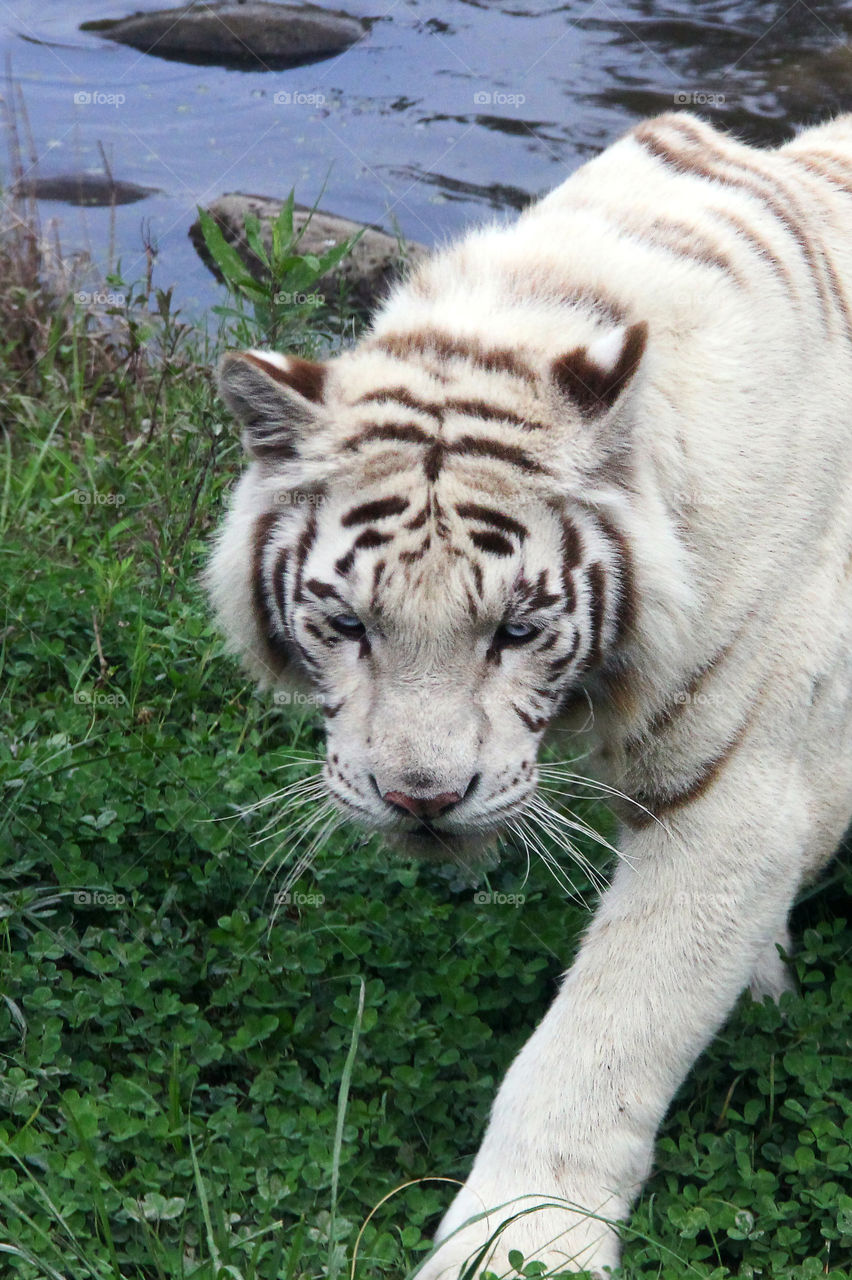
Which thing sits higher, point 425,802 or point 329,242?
point 425,802

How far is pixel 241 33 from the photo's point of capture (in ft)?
26.5

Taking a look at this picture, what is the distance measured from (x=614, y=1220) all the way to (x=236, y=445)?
2.84 meters

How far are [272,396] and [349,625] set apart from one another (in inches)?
18.3

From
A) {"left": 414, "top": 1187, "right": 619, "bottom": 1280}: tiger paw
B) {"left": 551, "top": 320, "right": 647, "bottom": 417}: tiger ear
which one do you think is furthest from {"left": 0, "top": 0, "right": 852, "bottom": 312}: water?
{"left": 414, "top": 1187, "right": 619, "bottom": 1280}: tiger paw

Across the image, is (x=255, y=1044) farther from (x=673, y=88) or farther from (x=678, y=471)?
(x=673, y=88)

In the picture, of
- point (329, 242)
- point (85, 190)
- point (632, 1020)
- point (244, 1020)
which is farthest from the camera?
point (85, 190)

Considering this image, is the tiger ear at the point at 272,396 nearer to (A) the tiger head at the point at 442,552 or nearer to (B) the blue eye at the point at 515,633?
(A) the tiger head at the point at 442,552

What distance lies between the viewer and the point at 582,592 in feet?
9.24

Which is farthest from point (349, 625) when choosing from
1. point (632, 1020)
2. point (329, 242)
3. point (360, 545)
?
point (329, 242)

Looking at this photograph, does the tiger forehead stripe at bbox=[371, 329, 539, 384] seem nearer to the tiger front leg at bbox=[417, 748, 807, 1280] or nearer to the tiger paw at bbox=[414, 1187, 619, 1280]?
the tiger front leg at bbox=[417, 748, 807, 1280]

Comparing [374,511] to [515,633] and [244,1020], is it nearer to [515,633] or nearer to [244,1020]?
[515,633]

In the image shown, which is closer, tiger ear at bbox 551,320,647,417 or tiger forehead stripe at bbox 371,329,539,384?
tiger ear at bbox 551,320,647,417

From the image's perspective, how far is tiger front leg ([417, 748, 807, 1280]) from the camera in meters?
2.81

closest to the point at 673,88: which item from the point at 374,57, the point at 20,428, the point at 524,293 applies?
the point at 374,57
